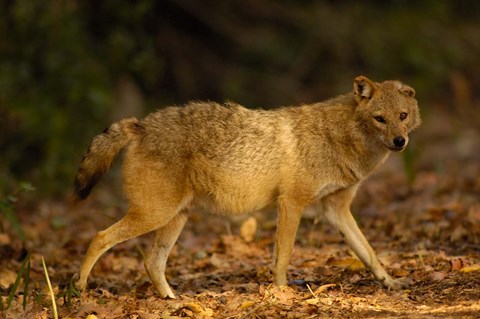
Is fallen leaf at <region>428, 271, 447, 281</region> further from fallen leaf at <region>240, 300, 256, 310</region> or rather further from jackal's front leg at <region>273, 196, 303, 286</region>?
fallen leaf at <region>240, 300, 256, 310</region>

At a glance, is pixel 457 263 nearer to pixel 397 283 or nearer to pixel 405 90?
pixel 397 283

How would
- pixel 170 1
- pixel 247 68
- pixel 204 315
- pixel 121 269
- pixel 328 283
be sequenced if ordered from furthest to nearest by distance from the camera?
pixel 247 68 < pixel 170 1 < pixel 121 269 < pixel 328 283 < pixel 204 315

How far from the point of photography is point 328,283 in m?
7.66

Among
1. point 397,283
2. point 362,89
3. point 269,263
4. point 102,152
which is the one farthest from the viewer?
point 269,263

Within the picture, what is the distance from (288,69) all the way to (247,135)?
12921mm

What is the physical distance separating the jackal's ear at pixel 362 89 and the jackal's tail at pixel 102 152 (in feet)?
7.21

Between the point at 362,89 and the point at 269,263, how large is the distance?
7.66 ft

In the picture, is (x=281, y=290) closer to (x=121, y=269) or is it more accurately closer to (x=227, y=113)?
(x=227, y=113)

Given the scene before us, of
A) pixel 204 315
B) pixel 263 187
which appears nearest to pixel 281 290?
pixel 204 315

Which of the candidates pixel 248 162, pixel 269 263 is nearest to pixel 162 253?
pixel 248 162

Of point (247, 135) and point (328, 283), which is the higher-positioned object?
point (247, 135)

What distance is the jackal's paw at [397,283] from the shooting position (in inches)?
289

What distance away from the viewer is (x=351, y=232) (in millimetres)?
7879

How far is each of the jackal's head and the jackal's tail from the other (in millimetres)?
2243
